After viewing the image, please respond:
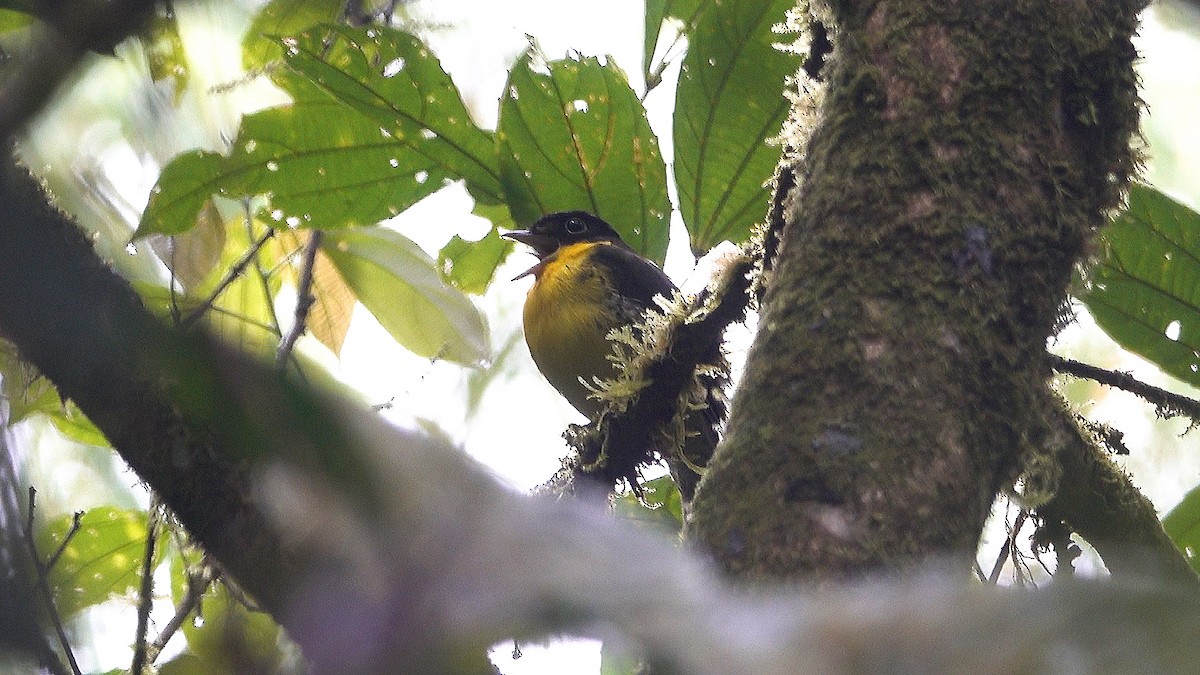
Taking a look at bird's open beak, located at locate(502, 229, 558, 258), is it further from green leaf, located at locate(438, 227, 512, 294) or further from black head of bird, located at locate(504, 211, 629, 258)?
green leaf, located at locate(438, 227, 512, 294)

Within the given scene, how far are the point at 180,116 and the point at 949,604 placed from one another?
2.06ft

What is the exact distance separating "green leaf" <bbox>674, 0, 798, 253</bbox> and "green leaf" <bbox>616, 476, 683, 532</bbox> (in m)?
0.77

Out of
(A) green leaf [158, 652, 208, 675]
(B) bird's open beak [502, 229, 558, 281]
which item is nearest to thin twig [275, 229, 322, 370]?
(B) bird's open beak [502, 229, 558, 281]

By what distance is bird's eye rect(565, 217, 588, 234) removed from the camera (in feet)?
17.7

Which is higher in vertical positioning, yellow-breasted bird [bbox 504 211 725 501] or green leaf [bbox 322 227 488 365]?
yellow-breasted bird [bbox 504 211 725 501]

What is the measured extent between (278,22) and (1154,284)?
96.5 inches

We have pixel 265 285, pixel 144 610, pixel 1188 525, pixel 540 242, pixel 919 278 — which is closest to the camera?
pixel 919 278

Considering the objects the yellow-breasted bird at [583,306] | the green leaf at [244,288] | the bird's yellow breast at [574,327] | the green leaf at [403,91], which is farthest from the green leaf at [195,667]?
the bird's yellow breast at [574,327]

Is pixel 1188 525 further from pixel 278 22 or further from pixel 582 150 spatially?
pixel 278 22

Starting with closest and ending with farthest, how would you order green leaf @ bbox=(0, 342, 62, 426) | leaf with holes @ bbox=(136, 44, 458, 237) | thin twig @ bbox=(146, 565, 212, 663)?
green leaf @ bbox=(0, 342, 62, 426)
thin twig @ bbox=(146, 565, 212, 663)
leaf with holes @ bbox=(136, 44, 458, 237)

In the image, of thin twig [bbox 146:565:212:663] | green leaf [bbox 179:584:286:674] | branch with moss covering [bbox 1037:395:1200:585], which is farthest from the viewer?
thin twig [bbox 146:565:212:663]

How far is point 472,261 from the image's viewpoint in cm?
394

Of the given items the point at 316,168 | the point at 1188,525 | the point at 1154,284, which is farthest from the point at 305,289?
the point at 1188,525

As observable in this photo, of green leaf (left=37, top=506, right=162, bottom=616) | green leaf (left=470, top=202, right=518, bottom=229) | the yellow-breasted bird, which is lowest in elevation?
green leaf (left=37, top=506, right=162, bottom=616)
